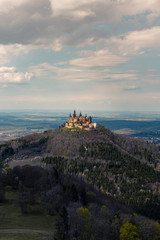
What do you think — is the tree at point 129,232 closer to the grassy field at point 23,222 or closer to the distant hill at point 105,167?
the grassy field at point 23,222

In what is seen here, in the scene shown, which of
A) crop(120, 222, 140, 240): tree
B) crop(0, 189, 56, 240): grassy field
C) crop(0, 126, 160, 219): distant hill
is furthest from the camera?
crop(0, 126, 160, 219): distant hill

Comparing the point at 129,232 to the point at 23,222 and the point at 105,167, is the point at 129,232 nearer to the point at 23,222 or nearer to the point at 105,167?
the point at 23,222

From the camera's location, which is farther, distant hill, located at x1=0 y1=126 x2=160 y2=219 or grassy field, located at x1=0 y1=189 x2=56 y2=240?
distant hill, located at x1=0 y1=126 x2=160 y2=219

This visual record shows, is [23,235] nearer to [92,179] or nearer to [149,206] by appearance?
[149,206]

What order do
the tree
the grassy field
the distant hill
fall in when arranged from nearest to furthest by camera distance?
1. the tree
2. the grassy field
3. the distant hill

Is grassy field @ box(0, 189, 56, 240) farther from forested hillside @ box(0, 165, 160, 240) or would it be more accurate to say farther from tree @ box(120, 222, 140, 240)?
tree @ box(120, 222, 140, 240)

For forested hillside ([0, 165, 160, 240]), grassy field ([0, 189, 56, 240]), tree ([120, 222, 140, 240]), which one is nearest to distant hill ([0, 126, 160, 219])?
forested hillside ([0, 165, 160, 240])

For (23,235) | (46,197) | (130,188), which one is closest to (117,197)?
(130,188)

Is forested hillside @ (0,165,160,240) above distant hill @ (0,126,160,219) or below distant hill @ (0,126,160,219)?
above

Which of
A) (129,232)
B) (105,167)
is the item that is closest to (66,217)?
(129,232)

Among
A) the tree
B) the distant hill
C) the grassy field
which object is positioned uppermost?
the tree
